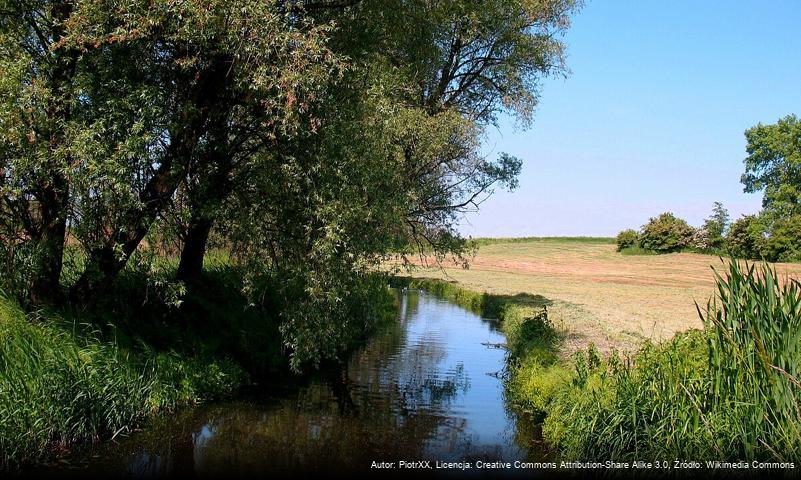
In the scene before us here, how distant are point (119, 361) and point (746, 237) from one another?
265 ft

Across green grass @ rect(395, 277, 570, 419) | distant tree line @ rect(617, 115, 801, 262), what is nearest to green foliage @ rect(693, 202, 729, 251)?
distant tree line @ rect(617, 115, 801, 262)

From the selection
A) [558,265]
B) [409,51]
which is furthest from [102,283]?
[558,265]

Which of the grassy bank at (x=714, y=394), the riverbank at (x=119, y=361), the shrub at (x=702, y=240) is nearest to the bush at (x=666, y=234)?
the shrub at (x=702, y=240)

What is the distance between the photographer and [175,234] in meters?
14.4

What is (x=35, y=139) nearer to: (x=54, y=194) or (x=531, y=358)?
(x=54, y=194)

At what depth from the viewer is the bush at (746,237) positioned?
74.8m

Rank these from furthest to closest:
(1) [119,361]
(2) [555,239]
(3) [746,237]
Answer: (2) [555,239], (3) [746,237], (1) [119,361]

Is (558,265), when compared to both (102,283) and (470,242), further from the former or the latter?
(102,283)

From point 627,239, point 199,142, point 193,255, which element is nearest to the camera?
point 199,142

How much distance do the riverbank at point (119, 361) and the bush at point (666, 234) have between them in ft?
267

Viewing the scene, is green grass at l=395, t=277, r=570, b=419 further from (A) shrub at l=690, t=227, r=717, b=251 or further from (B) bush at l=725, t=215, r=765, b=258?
(A) shrub at l=690, t=227, r=717, b=251

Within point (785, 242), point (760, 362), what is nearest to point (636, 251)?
point (785, 242)

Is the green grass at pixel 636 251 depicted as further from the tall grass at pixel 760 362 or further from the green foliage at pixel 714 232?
the tall grass at pixel 760 362

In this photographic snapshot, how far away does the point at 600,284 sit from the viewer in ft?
179
